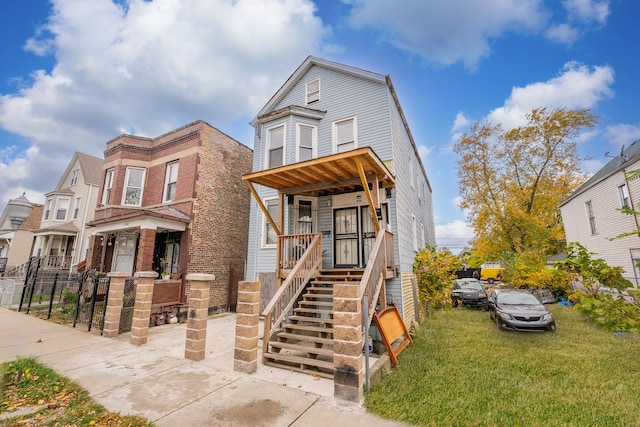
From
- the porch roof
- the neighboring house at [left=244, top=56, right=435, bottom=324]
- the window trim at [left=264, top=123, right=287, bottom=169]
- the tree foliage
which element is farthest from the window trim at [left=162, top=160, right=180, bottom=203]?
the tree foliage

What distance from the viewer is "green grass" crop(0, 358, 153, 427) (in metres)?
3.47

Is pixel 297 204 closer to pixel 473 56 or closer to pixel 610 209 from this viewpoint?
pixel 473 56

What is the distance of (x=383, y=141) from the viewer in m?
9.89

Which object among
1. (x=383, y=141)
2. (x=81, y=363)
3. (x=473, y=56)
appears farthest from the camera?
(x=473, y=56)

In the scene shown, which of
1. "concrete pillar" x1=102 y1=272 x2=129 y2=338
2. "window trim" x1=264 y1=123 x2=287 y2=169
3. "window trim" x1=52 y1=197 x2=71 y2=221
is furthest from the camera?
"window trim" x1=52 y1=197 x2=71 y2=221

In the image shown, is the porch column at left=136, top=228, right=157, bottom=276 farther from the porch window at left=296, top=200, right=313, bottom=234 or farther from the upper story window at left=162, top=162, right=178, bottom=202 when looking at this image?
the porch window at left=296, top=200, right=313, bottom=234

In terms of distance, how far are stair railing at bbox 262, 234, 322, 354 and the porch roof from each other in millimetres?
1748

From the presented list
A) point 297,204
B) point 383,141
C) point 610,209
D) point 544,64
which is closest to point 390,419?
point 297,204

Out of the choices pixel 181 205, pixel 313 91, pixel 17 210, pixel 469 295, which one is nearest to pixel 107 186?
pixel 181 205

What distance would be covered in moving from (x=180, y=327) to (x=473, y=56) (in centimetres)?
1627

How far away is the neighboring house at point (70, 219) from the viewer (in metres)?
20.3

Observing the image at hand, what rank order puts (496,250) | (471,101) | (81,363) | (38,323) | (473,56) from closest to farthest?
(81,363) < (38,323) < (473,56) < (471,101) < (496,250)

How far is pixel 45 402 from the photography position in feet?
13.1

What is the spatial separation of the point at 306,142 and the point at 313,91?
271cm
